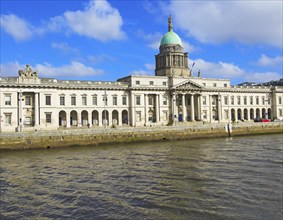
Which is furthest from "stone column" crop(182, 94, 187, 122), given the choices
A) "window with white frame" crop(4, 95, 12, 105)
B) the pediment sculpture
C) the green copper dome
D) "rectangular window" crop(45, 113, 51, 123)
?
"window with white frame" crop(4, 95, 12, 105)

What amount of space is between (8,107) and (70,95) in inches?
468

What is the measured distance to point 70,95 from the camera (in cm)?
6244

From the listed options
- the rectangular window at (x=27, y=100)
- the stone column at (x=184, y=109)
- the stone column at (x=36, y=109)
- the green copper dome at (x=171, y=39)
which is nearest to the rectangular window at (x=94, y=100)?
the stone column at (x=36, y=109)

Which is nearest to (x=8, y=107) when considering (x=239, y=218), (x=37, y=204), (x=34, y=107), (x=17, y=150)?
(x=34, y=107)

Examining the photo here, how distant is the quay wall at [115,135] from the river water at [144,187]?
9331mm

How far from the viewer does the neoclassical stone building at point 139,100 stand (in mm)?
55969

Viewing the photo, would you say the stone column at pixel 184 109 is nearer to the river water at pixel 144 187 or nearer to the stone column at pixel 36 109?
the stone column at pixel 36 109

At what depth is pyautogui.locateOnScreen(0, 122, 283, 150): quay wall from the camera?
4087 centimetres

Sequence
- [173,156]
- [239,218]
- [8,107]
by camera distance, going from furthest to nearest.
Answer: [8,107] < [173,156] < [239,218]

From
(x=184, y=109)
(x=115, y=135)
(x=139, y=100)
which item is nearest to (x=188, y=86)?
(x=184, y=109)

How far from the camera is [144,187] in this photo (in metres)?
20.2

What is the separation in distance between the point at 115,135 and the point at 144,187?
27722mm

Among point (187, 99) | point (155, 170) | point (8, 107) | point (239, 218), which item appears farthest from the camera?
point (187, 99)

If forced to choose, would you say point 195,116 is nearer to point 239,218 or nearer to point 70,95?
point 70,95
